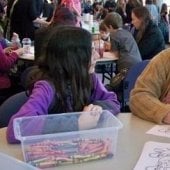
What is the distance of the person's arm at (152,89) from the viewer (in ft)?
5.14

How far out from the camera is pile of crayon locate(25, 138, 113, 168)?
1138 millimetres

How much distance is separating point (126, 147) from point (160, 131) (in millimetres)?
210

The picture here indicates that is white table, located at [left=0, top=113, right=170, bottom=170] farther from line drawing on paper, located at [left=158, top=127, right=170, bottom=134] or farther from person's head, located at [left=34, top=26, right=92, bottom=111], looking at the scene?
person's head, located at [left=34, top=26, right=92, bottom=111]

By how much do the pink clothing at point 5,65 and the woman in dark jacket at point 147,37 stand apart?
148 cm

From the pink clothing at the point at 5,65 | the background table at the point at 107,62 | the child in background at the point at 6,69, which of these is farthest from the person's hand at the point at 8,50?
the background table at the point at 107,62

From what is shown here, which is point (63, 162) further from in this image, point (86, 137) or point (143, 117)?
point (143, 117)

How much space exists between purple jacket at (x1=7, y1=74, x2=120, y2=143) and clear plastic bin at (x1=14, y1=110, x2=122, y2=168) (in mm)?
44

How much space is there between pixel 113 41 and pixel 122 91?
899 millimetres

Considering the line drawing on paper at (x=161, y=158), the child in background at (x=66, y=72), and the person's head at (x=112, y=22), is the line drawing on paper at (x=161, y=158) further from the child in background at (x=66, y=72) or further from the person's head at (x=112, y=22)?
the person's head at (x=112, y=22)

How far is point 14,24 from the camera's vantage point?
5379mm

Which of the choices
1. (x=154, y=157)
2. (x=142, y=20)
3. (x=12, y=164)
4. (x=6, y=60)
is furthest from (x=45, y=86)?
(x=142, y=20)

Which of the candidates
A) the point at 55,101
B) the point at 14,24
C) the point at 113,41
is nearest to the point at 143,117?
the point at 55,101

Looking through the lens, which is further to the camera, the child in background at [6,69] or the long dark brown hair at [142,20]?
the long dark brown hair at [142,20]

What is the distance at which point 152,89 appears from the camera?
166 centimetres
